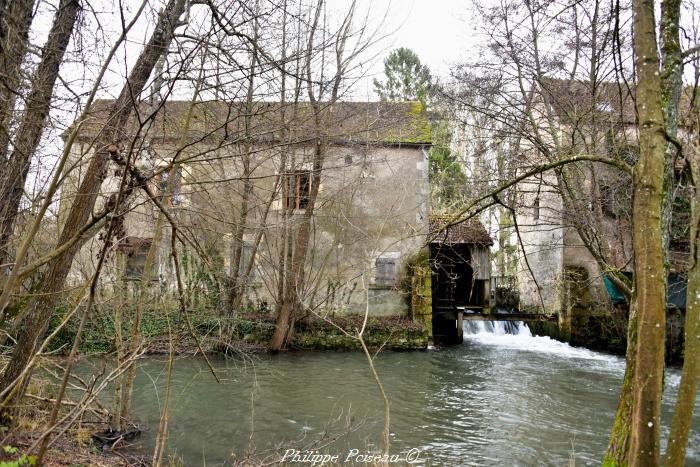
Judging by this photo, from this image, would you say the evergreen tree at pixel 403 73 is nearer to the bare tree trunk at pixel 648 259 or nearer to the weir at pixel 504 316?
the weir at pixel 504 316

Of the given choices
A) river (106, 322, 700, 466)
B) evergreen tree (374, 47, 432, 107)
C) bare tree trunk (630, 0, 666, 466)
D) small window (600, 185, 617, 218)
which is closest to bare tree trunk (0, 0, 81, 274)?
river (106, 322, 700, 466)

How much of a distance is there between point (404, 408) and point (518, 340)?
10.1 m

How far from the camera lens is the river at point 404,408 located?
22.4 ft

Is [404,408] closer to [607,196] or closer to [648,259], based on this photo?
[607,196]

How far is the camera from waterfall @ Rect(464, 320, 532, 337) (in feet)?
61.9

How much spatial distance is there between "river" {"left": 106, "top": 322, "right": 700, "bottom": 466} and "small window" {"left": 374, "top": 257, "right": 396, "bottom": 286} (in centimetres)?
262

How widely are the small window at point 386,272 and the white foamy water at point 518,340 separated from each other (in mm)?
4099

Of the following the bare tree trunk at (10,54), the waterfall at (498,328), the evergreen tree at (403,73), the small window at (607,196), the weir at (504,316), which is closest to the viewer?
the bare tree trunk at (10,54)

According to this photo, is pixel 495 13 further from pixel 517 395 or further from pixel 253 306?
pixel 253 306

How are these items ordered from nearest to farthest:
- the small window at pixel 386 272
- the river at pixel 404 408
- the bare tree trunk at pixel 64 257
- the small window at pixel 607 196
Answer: the bare tree trunk at pixel 64 257 → the river at pixel 404 408 → the small window at pixel 607 196 → the small window at pixel 386 272

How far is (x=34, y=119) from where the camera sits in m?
4.57

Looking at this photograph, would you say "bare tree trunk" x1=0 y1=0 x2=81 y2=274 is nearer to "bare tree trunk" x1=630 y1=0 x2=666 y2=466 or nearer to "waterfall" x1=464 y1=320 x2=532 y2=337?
"bare tree trunk" x1=630 y1=0 x2=666 y2=466

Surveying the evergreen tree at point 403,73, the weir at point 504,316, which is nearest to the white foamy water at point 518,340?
the weir at point 504,316

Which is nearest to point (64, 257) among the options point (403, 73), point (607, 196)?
point (607, 196)
